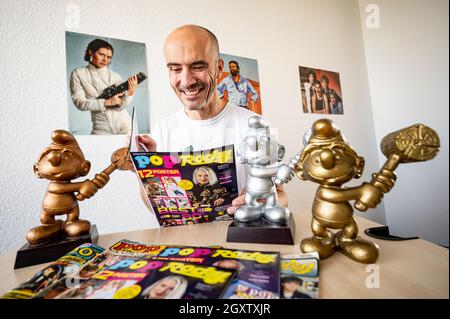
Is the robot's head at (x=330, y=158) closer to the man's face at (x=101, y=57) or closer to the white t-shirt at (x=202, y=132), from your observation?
the white t-shirt at (x=202, y=132)

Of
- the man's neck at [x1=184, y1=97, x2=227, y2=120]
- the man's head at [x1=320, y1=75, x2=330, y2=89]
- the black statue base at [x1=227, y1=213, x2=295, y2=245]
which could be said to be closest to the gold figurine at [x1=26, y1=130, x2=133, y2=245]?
the black statue base at [x1=227, y1=213, x2=295, y2=245]

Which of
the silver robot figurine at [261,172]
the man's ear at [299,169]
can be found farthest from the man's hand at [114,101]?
the man's ear at [299,169]

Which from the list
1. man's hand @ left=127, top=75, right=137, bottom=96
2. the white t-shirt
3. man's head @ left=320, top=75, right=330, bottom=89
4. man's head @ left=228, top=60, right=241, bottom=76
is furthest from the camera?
man's head @ left=320, top=75, right=330, bottom=89

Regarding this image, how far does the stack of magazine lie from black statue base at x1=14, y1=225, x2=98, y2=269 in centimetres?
8

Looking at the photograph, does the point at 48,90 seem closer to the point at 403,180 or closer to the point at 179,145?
the point at 179,145

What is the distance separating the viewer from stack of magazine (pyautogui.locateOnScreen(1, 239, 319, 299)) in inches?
11.9

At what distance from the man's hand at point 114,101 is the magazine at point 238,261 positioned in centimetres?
92

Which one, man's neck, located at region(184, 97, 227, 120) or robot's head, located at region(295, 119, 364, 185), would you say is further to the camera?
man's neck, located at region(184, 97, 227, 120)

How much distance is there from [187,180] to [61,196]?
0.33 metres

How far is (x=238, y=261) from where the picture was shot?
1.26 feet

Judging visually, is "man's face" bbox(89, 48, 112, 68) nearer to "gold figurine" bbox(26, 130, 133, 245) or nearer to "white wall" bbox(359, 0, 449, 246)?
"gold figurine" bbox(26, 130, 133, 245)

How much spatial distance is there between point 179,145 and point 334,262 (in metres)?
0.89

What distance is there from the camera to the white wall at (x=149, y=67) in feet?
3.24

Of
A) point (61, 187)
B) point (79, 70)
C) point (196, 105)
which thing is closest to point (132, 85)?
point (79, 70)
